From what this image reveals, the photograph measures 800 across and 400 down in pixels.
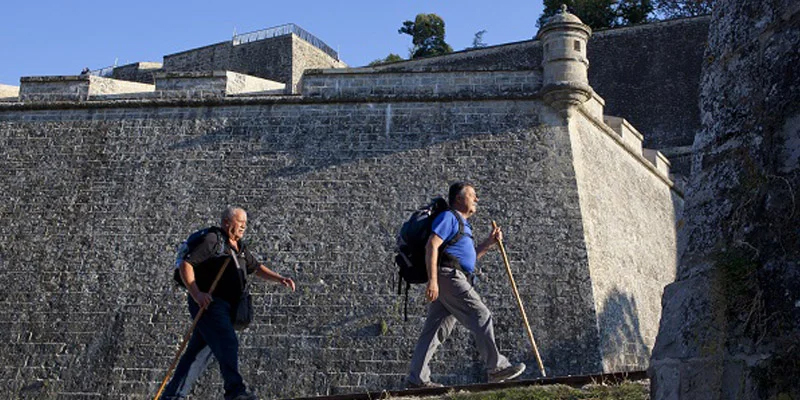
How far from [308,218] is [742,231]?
10683mm

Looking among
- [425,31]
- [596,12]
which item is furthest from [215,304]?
[425,31]

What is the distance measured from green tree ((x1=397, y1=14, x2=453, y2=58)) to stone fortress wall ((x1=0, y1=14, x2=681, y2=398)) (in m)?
32.5

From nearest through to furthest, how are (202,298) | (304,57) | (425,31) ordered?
(202,298), (304,57), (425,31)

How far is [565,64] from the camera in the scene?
1375 cm

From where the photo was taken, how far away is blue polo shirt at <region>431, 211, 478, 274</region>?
7.36 m

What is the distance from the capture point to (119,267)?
1336cm

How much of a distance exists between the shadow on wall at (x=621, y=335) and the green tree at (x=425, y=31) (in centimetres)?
3438

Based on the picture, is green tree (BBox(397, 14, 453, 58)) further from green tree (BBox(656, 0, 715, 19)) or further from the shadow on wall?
the shadow on wall

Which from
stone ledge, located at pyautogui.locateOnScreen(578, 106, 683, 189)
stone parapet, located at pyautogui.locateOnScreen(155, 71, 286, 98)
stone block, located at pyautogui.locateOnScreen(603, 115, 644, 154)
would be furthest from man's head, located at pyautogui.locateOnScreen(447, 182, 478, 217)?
stone block, located at pyautogui.locateOnScreen(603, 115, 644, 154)

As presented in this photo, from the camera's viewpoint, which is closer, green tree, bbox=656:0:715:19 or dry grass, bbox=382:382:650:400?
dry grass, bbox=382:382:650:400

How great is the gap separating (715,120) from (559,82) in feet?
34.6

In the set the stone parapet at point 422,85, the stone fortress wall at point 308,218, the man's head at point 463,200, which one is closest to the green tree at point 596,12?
the stone fortress wall at point 308,218

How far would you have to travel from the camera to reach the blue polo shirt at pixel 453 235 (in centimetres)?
736

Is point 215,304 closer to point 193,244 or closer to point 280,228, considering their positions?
point 193,244
